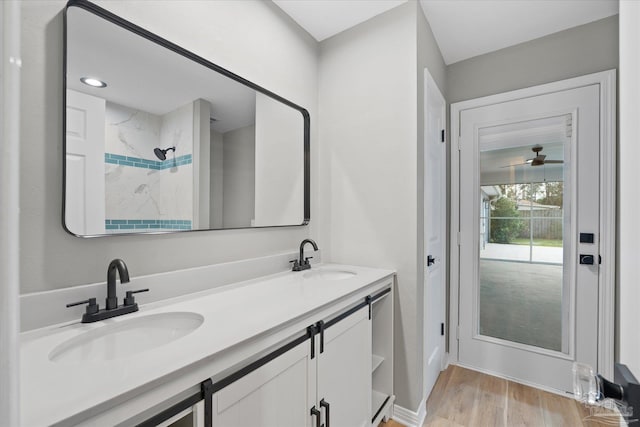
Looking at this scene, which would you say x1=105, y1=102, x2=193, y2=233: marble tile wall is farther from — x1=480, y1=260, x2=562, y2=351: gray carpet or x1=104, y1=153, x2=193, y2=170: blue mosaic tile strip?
x1=480, y1=260, x2=562, y2=351: gray carpet

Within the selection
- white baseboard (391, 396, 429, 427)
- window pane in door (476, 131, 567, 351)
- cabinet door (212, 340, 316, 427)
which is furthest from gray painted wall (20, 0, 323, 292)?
window pane in door (476, 131, 567, 351)

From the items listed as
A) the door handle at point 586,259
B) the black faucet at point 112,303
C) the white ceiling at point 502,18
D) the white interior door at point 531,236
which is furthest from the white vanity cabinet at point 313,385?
the white ceiling at point 502,18

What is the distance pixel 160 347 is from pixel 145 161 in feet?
2.61

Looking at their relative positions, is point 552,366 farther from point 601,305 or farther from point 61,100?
point 61,100

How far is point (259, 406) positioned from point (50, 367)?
0.55 metres

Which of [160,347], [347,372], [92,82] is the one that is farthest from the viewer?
[347,372]

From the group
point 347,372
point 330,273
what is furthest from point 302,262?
point 347,372

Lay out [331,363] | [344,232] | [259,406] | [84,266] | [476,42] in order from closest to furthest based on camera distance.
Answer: [259,406] → [84,266] → [331,363] → [344,232] → [476,42]

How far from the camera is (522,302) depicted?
2297 millimetres

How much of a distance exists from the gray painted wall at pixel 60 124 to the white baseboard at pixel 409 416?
1.25m

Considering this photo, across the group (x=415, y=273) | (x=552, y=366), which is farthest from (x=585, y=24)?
(x=552, y=366)

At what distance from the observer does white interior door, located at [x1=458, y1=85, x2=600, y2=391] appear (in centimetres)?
204

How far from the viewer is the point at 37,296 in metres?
0.92

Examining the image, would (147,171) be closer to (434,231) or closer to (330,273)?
(330,273)
